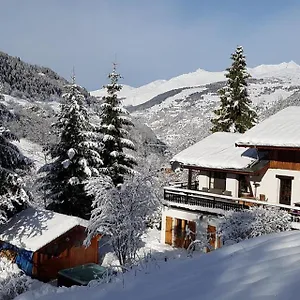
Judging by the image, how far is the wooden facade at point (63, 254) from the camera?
18.4 meters

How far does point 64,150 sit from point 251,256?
1907 centimetres

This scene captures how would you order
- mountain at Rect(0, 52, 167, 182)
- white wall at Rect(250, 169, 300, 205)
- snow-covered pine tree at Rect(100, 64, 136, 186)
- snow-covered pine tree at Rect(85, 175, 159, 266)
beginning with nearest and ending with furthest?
1. snow-covered pine tree at Rect(85, 175, 159, 266)
2. white wall at Rect(250, 169, 300, 205)
3. snow-covered pine tree at Rect(100, 64, 136, 186)
4. mountain at Rect(0, 52, 167, 182)

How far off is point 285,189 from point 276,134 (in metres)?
2.81

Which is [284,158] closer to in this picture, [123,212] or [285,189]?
[285,189]

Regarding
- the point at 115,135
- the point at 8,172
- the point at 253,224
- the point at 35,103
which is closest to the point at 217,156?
the point at 115,135

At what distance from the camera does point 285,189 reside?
66.1 ft

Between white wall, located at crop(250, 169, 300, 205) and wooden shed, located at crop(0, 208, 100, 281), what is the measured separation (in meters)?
8.92

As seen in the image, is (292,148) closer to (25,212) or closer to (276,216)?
(276,216)

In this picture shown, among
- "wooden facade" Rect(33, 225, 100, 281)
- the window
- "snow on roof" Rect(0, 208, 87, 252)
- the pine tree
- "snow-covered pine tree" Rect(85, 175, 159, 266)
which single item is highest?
the pine tree

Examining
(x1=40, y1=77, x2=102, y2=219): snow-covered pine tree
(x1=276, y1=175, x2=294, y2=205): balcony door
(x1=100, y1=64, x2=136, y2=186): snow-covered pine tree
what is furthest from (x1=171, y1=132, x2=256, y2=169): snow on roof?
(x1=40, y1=77, x2=102, y2=219): snow-covered pine tree

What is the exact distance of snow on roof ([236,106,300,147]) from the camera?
748 inches

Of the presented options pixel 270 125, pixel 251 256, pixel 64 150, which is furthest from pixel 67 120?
pixel 251 256

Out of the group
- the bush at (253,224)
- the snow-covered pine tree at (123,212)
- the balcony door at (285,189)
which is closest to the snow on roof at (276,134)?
the balcony door at (285,189)

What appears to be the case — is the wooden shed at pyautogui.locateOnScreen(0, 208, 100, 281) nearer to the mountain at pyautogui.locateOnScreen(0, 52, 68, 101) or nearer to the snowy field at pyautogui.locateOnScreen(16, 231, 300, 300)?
the snowy field at pyautogui.locateOnScreen(16, 231, 300, 300)
